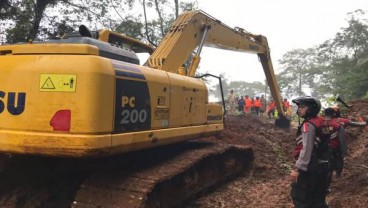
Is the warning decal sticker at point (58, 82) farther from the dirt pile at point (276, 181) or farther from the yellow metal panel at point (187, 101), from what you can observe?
the dirt pile at point (276, 181)

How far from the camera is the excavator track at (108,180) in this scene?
4273 mm

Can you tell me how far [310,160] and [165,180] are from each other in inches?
63.4

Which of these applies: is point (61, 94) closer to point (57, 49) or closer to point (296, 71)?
point (57, 49)

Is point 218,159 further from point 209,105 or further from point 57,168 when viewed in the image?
point 57,168

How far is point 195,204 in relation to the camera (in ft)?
19.6

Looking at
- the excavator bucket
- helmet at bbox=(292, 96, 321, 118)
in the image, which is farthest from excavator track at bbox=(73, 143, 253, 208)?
the excavator bucket

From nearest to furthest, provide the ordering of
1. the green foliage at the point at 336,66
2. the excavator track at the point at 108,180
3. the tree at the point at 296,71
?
the excavator track at the point at 108,180 → the green foliage at the point at 336,66 → the tree at the point at 296,71

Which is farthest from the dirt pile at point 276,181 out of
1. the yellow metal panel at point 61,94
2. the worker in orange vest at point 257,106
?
the worker in orange vest at point 257,106

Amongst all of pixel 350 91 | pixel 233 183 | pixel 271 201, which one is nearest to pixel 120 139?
pixel 271 201

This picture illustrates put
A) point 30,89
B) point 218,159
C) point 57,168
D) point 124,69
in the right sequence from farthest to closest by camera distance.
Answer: point 218,159, point 57,168, point 124,69, point 30,89

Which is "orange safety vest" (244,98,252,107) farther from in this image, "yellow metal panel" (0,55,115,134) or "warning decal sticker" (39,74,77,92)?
"warning decal sticker" (39,74,77,92)

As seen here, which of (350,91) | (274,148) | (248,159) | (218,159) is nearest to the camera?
(218,159)

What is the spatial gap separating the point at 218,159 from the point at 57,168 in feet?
9.70

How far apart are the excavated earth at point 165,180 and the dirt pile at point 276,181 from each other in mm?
14
